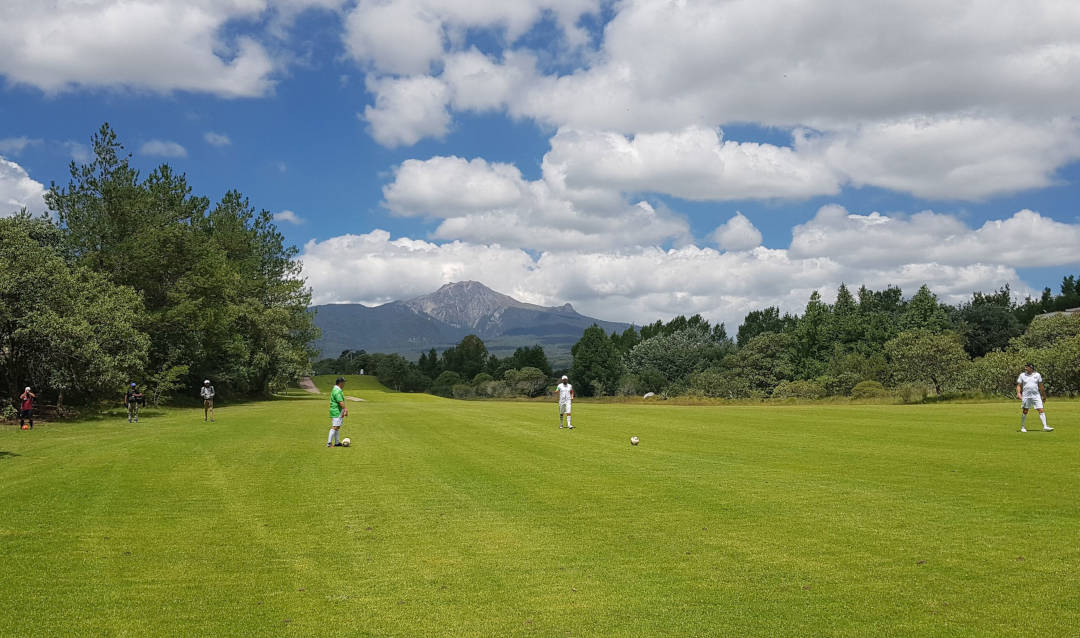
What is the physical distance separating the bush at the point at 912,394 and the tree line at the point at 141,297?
179 feet

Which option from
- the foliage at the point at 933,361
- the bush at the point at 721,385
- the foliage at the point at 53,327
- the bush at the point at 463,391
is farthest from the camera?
the bush at the point at 463,391

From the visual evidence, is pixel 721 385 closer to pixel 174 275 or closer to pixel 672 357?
pixel 672 357

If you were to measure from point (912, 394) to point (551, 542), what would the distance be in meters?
51.8

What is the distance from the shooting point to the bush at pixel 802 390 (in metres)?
75.9

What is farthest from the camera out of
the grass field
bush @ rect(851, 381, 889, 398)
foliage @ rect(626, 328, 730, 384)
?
foliage @ rect(626, 328, 730, 384)

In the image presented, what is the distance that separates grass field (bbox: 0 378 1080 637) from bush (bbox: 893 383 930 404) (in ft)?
106

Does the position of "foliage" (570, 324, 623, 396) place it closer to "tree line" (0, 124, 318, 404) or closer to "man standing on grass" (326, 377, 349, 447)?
"tree line" (0, 124, 318, 404)

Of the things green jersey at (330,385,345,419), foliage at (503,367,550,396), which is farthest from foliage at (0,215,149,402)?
foliage at (503,367,550,396)

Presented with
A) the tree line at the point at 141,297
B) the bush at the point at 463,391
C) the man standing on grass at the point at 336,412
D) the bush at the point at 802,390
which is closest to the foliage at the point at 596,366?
the bush at the point at 463,391

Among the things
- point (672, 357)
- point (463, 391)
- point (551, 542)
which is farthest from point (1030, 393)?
point (463, 391)

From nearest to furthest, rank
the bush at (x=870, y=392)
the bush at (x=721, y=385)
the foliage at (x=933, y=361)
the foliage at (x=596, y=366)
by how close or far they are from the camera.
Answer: the bush at (x=870, y=392)
the foliage at (x=933, y=361)
the bush at (x=721, y=385)
the foliage at (x=596, y=366)

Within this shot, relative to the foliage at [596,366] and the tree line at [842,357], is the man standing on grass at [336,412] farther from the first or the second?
the foliage at [596,366]

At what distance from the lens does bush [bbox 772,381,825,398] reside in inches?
2990

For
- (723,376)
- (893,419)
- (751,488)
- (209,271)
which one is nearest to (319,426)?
(751,488)
